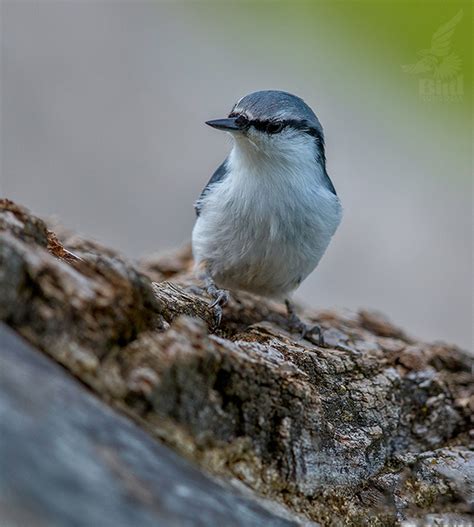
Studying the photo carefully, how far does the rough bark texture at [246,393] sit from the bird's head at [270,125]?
2.68 ft

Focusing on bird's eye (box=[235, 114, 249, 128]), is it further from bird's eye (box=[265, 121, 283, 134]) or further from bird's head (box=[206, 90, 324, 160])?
bird's eye (box=[265, 121, 283, 134])

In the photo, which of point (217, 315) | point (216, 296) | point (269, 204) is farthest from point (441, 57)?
point (217, 315)

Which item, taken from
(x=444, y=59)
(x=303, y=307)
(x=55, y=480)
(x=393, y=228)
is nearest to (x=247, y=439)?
(x=55, y=480)

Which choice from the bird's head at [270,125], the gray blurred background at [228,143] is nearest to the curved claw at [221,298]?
the bird's head at [270,125]

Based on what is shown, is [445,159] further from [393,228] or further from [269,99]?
[269,99]

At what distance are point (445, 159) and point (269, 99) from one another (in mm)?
4099

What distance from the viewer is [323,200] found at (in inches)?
141

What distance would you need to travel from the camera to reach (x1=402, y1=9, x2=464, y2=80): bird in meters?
6.51

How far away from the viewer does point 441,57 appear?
6.56m

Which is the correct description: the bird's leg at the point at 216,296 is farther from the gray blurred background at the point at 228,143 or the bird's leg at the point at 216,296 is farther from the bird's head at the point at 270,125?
the gray blurred background at the point at 228,143

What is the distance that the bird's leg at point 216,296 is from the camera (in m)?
3.01

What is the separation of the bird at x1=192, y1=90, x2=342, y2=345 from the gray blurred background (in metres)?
2.34

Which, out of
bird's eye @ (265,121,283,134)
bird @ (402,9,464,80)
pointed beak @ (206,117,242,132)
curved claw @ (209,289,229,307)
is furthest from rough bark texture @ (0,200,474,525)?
bird @ (402,9,464,80)

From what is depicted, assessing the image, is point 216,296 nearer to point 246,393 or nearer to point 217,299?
point 217,299
